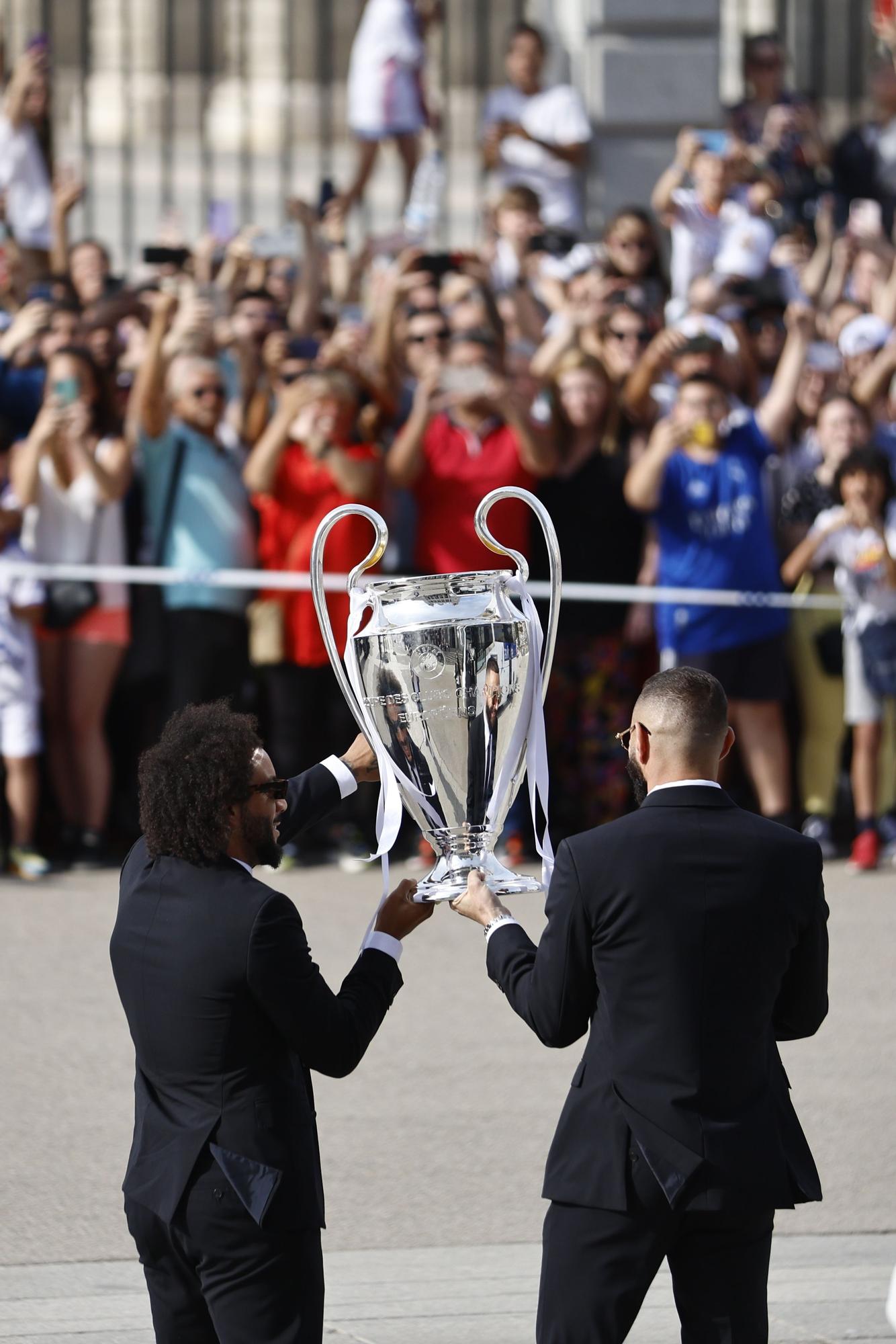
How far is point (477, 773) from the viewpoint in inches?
150

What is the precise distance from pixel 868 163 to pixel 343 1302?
990cm

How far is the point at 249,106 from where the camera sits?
63.1ft

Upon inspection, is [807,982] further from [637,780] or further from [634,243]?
[634,243]

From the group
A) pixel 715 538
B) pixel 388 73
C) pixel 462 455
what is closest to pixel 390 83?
pixel 388 73

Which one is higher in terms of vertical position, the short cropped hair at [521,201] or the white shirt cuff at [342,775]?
the short cropped hair at [521,201]

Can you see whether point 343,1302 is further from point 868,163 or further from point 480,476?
point 868,163

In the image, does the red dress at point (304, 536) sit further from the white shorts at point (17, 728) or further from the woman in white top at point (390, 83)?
the woman in white top at point (390, 83)

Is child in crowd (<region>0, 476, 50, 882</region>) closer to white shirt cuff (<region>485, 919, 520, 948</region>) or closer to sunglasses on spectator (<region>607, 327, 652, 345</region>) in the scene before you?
sunglasses on spectator (<region>607, 327, 652, 345</region>)

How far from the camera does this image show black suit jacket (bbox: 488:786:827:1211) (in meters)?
3.24

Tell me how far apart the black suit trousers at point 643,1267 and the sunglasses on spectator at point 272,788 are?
78 cm

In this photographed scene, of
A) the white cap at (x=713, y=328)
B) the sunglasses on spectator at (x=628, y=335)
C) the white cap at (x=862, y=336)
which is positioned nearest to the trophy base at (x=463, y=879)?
the white cap at (x=713, y=328)

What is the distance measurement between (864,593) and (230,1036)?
19.7 ft

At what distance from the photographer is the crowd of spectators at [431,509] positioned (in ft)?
27.9

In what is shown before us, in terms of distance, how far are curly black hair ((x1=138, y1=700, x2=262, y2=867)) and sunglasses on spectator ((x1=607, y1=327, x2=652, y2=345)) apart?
642cm
